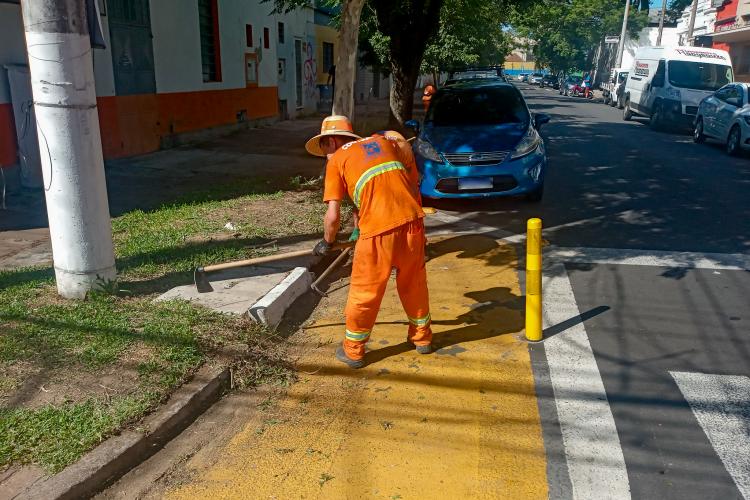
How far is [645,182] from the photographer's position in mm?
10477

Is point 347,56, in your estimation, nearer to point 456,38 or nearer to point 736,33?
point 456,38

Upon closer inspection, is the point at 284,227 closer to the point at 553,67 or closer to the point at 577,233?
the point at 577,233

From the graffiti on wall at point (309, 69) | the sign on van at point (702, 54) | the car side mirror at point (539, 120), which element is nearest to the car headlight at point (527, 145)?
the car side mirror at point (539, 120)

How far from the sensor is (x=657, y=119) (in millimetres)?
19141

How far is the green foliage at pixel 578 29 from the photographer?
168 feet

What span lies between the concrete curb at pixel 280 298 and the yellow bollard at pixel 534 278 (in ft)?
6.25

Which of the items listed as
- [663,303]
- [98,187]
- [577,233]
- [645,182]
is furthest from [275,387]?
[645,182]

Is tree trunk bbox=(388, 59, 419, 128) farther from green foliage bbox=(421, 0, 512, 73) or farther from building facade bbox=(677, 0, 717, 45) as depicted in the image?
building facade bbox=(677, 0, 717, 45)

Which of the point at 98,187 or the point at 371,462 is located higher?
the point at 98,187

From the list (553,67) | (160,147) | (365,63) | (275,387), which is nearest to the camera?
(275,387)

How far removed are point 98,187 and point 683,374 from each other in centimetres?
439

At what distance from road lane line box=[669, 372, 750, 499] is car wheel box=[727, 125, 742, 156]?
445 inches

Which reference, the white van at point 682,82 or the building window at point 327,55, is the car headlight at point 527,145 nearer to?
the white van at point 682,82

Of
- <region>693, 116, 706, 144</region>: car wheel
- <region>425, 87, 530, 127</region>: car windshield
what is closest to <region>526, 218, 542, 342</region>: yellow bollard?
<region>425, 87, 530, 127</region>: car windshield
